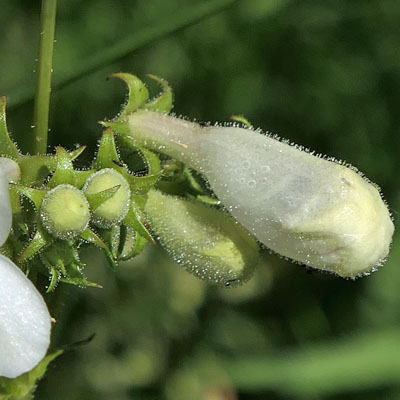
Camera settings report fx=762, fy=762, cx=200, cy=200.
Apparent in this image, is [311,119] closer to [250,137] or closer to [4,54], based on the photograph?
[4,54]

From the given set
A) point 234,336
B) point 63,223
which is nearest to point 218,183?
point 63,223

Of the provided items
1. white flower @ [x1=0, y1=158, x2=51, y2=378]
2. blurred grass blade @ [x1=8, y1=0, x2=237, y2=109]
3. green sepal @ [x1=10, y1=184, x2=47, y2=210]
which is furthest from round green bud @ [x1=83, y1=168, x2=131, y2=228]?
blurred grass blade @ [x1=8, y1=0, x2=237, y2=109]

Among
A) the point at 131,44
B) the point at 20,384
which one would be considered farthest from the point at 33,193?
Answer: the point at 131,44

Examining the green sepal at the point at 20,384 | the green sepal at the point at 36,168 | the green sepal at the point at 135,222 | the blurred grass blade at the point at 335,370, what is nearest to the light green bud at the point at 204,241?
the green sepal at the point at 135,222

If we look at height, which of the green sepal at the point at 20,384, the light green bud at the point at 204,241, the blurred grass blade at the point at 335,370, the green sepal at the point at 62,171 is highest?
the green sepal at the point at 62,171

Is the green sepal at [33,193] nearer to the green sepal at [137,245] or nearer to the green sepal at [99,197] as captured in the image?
the green sepal at [99,197]

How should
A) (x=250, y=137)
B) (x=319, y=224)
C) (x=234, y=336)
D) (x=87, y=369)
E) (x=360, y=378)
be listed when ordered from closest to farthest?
(x=319, y=224) → (x=250, y=137) → (x=360, y=378) → (x=87, y=369) → (x=234, y=336)
